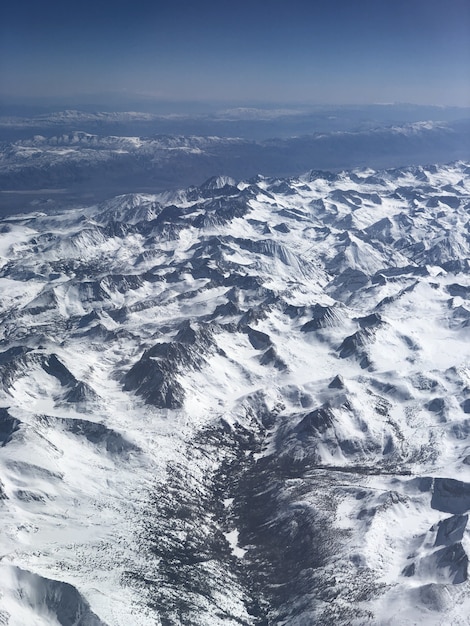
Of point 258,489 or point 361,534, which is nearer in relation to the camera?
point 361,534

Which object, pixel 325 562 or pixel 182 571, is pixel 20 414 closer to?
pixel 182 571

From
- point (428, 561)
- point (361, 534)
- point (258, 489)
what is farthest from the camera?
point (258, 489)

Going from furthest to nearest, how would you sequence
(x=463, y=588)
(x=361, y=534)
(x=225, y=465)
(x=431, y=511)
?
(x=225, y=465), (x=431, y=511), (x=361, y=534), (x=463, y=588)

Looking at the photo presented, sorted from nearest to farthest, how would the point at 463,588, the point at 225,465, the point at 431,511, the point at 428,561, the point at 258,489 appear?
1. the point at 463,588
2. the point at 428,561
3. the point at 431,511
4. the point at 258,489
5. the point at 225,465

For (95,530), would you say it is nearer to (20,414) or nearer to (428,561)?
(20,414)

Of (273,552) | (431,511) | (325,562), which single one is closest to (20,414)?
(273,552)

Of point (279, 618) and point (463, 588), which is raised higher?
point (463, 588)

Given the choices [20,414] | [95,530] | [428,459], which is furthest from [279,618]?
[20,414]

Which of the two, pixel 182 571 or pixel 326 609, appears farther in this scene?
pixel 182 571

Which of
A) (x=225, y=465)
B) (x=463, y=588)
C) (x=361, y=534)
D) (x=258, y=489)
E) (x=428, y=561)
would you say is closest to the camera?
(x=463, y=588)
